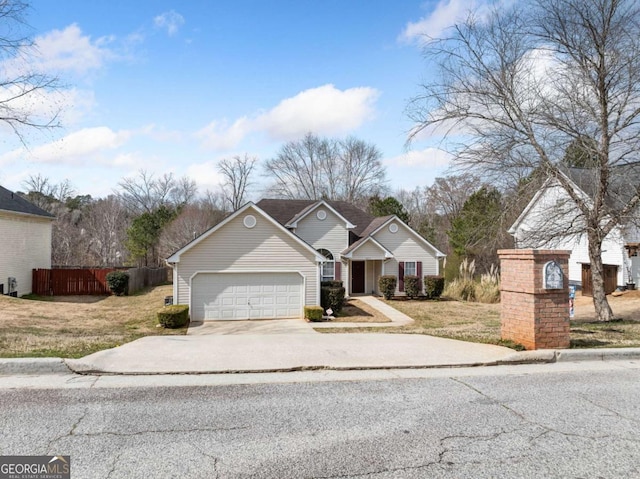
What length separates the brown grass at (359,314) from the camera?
18.2 meters

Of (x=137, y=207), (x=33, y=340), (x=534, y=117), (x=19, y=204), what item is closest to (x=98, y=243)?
(x=137, y=207)

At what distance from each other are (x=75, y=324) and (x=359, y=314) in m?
11.2

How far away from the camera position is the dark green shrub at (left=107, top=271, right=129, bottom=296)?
88.2ft

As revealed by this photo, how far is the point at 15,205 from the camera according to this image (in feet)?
81.3

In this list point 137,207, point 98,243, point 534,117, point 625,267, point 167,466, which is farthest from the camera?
point 137,207

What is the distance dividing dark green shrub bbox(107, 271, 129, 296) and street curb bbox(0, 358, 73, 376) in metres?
21.4

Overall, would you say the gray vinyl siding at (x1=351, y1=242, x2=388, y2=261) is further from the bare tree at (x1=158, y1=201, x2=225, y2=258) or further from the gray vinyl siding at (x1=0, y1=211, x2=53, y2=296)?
the gray vinyl siding at (x1=0, y1=211, x2=53, y2=296)

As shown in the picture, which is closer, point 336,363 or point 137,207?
point 336,363

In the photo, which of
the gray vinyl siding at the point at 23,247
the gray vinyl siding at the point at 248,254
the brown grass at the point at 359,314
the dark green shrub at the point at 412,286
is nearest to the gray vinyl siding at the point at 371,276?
the dark green shrub at the point at 412,286

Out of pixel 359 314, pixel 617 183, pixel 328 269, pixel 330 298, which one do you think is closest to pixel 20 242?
pixel 328 269

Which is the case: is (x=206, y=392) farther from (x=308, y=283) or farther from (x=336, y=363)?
(x=308, y=283)

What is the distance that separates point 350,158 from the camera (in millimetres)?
52281

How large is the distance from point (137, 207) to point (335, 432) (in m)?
56.2

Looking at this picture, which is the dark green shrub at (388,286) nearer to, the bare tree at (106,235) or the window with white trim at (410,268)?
the window with white trim at (410,268)
